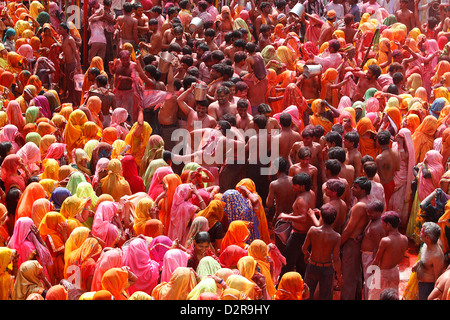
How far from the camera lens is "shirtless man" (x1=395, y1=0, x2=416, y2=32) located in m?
14.0

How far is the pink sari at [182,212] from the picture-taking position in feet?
24.5

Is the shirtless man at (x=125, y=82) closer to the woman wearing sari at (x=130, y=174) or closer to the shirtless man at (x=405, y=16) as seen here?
the woman wearing sari at (x=130, y=174)

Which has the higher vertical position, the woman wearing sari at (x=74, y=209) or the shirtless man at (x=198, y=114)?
the shirtless man at (x=198, y=114)

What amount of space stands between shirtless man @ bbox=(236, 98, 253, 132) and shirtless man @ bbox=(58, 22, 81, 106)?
4002 mm

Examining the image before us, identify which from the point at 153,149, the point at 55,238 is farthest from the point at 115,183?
the point at 55,238

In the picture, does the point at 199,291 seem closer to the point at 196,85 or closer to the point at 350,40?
the point at 196,85

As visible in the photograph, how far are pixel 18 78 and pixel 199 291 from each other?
6.56m

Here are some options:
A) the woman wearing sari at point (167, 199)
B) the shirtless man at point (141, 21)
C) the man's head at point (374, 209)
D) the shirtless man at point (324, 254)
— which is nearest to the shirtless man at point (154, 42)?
the shirtless man at point (141, 21)

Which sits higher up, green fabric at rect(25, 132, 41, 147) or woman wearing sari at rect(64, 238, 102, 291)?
green fabric at rect(25, 132, 41, 147)

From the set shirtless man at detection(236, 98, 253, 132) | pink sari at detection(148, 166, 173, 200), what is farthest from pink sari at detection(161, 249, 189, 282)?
shirtless man at detection(236, 98, 253, 132)

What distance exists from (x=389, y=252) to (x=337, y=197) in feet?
2.71

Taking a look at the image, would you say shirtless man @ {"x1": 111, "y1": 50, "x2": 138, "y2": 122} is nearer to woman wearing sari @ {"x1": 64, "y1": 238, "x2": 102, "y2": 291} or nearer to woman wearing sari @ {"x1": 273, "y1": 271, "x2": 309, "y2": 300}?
woman wearing sari @ {"x1": 64, "y1": 238, "x2": 102, "y2": 291}

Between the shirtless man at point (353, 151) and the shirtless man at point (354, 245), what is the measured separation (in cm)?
Result: 109

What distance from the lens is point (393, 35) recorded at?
12812mm
